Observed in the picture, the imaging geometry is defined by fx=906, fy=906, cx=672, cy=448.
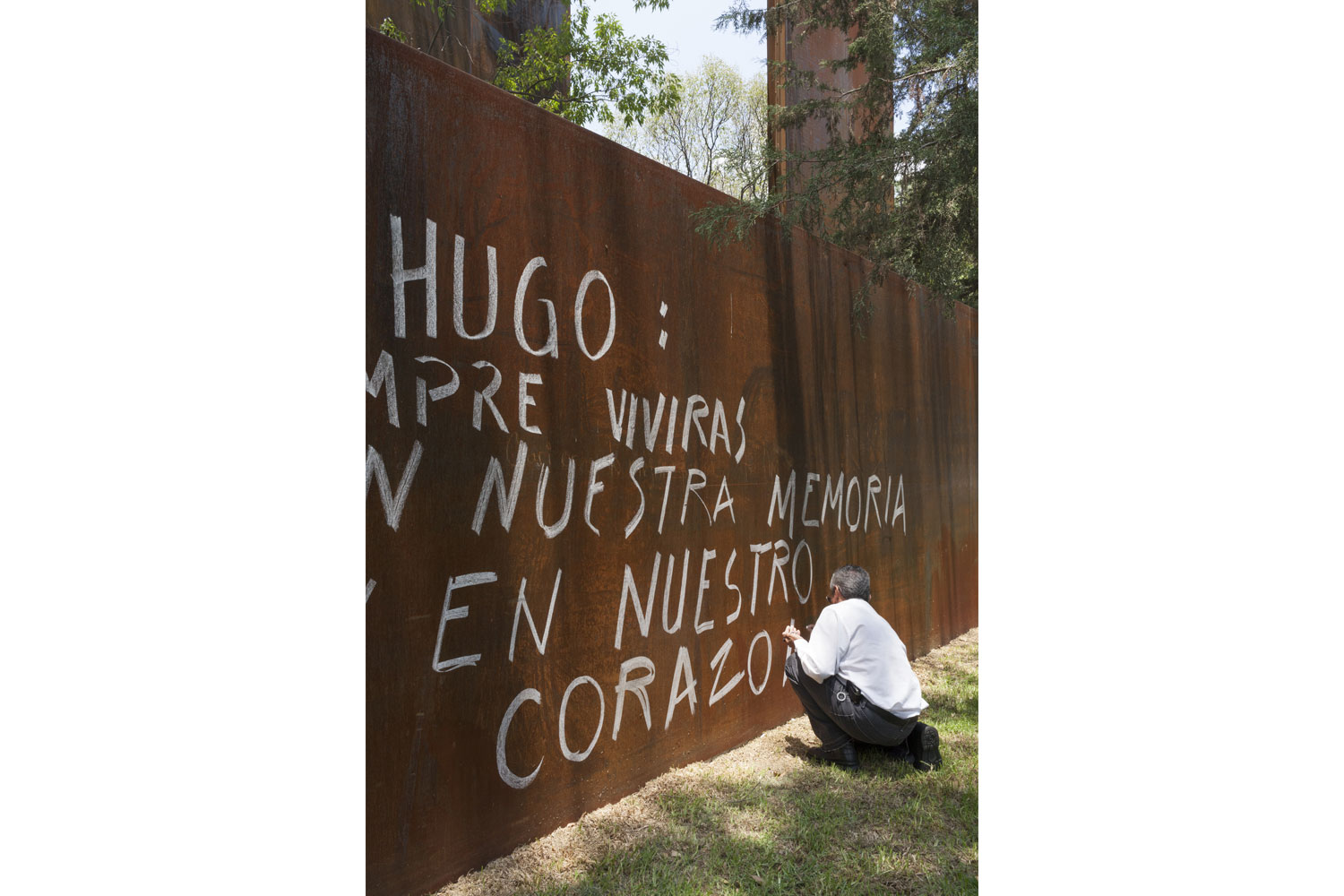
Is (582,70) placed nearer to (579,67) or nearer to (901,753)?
(579,67)

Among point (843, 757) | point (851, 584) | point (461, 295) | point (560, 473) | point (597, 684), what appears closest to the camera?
point (461, 295)

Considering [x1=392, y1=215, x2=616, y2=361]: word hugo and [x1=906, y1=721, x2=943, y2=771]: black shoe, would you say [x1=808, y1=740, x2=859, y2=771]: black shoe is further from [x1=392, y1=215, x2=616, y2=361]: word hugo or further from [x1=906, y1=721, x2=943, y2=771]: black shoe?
[x1=392, y1=215, x2=616, y2=361]: word hugo

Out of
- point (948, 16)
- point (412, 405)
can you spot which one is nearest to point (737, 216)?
point (948, 16)

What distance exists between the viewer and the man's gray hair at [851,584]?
15.3 feet

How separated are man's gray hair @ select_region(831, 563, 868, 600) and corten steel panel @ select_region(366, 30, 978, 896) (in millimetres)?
539

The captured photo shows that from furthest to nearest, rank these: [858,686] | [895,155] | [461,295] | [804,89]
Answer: [804,89] < [895,155] < [858,686] < [461,295]

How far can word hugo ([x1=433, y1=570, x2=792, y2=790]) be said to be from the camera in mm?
3230

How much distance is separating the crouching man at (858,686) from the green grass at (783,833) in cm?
15

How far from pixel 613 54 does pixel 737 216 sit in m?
8.41

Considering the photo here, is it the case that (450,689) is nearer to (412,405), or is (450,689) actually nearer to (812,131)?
(412,405)

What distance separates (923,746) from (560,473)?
2452mm

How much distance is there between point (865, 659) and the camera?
446 centimetres

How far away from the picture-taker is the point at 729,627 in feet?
15.8

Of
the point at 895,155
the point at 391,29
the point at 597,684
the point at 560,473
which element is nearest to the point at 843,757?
the point at 597,684
